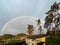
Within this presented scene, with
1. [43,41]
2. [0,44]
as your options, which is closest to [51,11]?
[43,41]

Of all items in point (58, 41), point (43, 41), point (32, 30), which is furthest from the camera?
point (32, 30)

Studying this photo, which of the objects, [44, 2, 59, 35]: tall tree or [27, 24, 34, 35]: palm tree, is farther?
[27, 24, 34, 35]: palm tree

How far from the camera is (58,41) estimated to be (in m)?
48.2

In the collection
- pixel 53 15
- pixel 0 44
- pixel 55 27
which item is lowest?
pixel 0 44

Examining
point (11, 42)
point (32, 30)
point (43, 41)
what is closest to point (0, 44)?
point (11, 42)

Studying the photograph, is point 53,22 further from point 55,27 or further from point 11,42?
point 11,42

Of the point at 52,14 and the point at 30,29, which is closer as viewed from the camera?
the point at 52,14

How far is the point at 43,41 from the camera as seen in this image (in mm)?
52531

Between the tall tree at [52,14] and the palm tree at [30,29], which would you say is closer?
the tall tree at [52,14]

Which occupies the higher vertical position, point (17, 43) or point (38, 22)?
point (38, 22)

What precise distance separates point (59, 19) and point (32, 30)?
106 ft

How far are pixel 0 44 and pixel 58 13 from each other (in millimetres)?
19387

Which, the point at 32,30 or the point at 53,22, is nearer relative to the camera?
the point at 53,22

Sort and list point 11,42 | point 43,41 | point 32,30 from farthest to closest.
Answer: point 32,30 < point 11,42 < point 43,41
